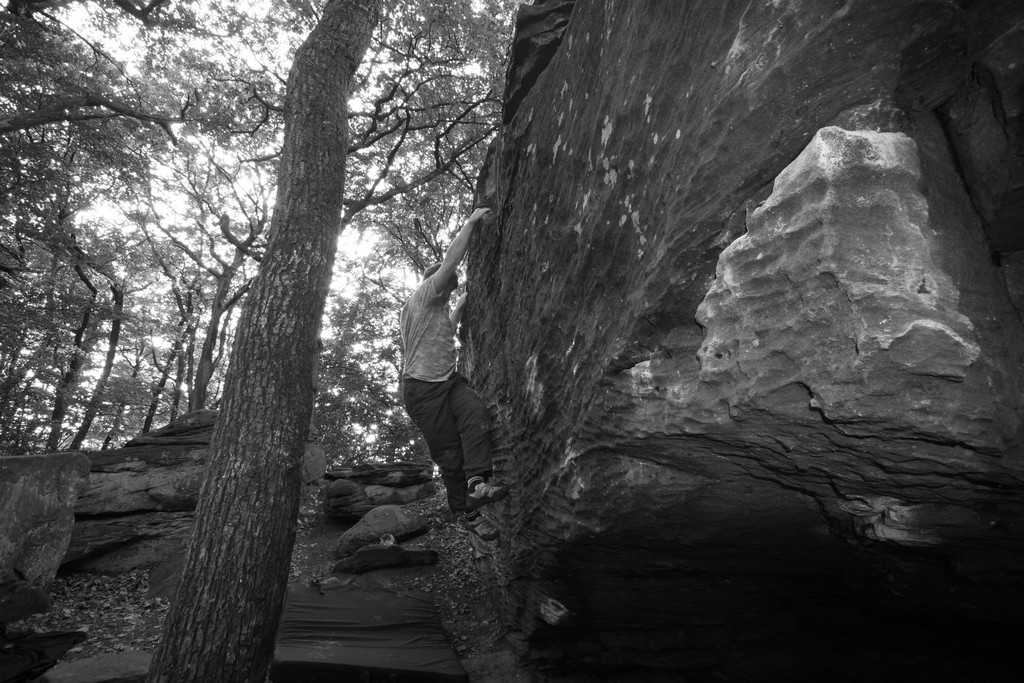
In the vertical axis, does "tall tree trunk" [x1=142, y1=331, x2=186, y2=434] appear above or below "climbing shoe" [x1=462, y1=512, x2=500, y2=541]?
above

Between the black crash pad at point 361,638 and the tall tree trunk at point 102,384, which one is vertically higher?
the tall tree trunk at point 102,384

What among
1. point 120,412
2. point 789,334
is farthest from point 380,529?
point 120,412

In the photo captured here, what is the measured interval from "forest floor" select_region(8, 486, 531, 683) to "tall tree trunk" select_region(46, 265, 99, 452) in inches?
428

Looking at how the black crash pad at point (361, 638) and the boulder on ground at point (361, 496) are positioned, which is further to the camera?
the boulder on ground at point (361, 496)

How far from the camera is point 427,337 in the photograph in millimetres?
4383

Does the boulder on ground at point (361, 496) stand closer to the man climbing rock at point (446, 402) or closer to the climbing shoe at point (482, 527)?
the climbing shoe at point (482, 527)

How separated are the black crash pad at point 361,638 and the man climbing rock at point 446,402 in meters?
1.35

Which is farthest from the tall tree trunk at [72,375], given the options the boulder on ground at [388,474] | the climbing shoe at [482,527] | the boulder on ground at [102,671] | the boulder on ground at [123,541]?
the climbing shoe at [482,527]

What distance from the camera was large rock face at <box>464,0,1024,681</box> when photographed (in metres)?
1.73

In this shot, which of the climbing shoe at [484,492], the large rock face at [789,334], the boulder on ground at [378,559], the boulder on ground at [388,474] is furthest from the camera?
the boulder on ground at [388,474]

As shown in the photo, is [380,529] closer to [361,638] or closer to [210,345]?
[361,638]

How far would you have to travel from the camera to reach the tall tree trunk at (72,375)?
15219 millimetres

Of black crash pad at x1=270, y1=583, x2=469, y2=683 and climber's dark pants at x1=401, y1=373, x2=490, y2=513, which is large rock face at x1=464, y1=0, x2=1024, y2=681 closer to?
climber's dark pants at x1=401, y1=373, x2=490, y2=513

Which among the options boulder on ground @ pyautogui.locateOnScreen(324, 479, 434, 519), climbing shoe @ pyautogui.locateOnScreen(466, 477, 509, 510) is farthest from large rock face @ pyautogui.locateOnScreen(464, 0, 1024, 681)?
boulder on ground @ pyautogui.locateOnScreen(324, 479, 434, 519)
